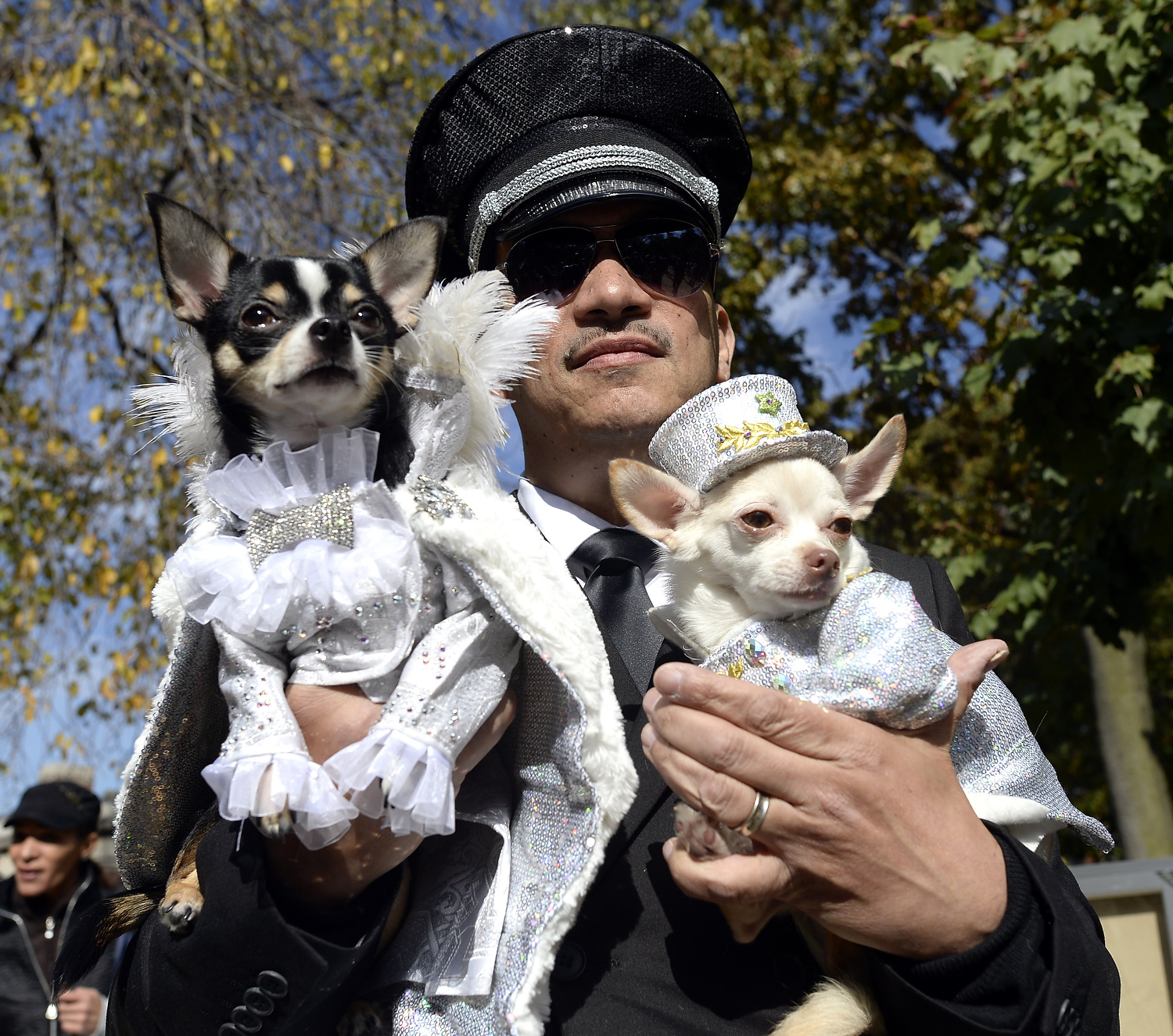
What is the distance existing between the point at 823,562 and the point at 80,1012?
4219mm

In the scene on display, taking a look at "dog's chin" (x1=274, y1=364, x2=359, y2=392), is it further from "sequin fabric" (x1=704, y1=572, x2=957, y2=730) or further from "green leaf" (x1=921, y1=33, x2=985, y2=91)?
"green leaf" (x1=921, y1=33, x2=985, y2=91)

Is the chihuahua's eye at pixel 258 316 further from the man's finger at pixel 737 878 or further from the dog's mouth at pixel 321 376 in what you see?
the man's finger at pixel 737 878

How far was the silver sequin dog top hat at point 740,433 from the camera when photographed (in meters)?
1.97

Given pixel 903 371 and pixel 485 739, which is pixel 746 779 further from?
pixel 903 371

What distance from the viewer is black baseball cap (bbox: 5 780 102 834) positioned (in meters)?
5.11

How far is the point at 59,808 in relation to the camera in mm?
5148

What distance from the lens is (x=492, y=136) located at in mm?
2758

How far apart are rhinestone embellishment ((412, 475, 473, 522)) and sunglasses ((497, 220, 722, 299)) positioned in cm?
80

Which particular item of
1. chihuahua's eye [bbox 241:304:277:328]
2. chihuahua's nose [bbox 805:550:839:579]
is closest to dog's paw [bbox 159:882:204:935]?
chihuahua's eye [bbox 241:304:277:328]

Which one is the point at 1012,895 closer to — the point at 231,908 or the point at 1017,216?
the point at 231,908

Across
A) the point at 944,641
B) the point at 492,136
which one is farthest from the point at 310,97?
the point at 944,641

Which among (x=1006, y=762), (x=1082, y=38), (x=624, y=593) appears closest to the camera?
(x=1006, y=762)

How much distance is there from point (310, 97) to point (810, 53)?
19.2 ft

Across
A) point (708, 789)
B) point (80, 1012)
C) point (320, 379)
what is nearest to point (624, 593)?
point (708, 789)
